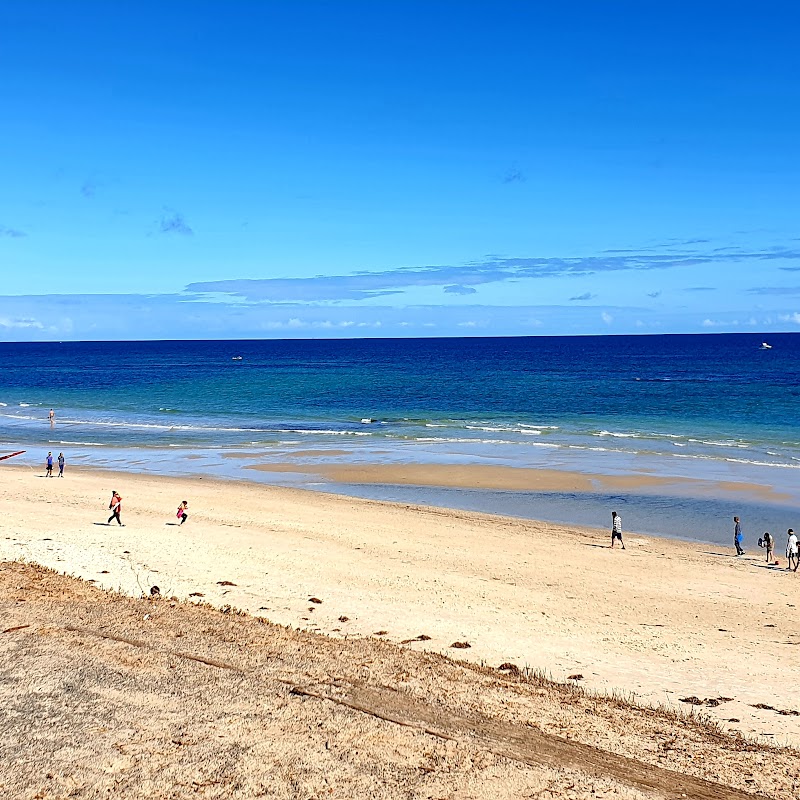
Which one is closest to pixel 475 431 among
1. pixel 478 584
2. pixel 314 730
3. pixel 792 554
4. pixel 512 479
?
Answer: pixel 512 479

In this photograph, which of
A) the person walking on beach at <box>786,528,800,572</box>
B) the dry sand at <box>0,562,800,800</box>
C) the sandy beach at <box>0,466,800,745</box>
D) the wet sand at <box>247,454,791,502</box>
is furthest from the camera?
the wet sand at <box>247,454,791,502</box>

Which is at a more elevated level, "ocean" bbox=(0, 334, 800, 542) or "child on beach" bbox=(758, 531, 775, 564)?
"ocean" bbox=(0, 334, 800, 542)

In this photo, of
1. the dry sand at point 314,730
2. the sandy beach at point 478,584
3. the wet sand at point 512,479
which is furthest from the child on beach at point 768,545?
the dry sand at point 314,730

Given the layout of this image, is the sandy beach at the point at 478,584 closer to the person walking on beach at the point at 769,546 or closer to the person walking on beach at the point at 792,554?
the person walking on beach at the point at 769,546

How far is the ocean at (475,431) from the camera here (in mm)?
31047

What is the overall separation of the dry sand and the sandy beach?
4.51 feet

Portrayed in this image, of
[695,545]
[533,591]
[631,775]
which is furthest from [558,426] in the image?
[631,775]

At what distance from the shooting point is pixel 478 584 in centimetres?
1852

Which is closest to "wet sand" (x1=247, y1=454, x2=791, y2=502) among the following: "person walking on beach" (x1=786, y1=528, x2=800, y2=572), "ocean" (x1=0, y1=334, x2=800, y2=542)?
"ocean" (x1=0, y1=334, x2=800, y2=542)

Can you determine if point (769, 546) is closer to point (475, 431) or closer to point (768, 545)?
point (768, 545)

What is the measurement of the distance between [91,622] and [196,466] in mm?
25285

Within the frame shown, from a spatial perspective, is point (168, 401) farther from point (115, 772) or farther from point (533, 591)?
point (115, 772)

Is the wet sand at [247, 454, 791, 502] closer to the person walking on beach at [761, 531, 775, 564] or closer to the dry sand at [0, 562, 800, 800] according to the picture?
the person walking on beach at [761, 531, 775, 564]

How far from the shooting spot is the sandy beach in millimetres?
13320
